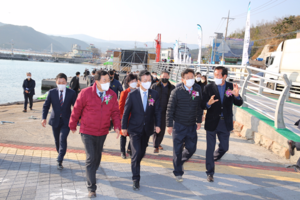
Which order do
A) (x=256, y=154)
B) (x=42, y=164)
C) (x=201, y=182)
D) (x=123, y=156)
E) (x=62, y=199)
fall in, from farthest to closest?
1. (x=256, y=154)
2. (x=123, y=156)
3. (x=42, y=164)
4. (x=201, y=182)
5. (x=62, y=199)

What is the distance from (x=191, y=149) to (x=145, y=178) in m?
1.00

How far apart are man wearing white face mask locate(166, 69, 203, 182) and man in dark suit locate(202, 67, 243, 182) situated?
25 centimetres

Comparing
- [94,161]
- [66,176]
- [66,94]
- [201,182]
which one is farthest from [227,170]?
[66,94]

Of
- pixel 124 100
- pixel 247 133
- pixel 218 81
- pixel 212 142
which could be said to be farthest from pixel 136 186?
pixel 247 133

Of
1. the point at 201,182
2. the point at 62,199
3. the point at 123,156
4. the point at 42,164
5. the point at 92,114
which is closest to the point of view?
the point at 62,199

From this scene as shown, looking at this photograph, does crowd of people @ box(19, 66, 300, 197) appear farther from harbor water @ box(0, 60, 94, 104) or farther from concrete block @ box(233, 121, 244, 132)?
harbor water @ box(0, 60, 94, 104)

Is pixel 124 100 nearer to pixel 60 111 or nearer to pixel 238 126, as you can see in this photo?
pixel 60 111

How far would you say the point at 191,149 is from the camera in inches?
166

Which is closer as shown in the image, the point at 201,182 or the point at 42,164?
the point at 201,182

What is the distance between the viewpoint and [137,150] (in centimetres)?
388

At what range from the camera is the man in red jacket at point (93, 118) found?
3.58 m

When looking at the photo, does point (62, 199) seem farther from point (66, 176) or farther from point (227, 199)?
point (227, 199)

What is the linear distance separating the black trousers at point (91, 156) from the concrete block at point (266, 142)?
429 centimetres

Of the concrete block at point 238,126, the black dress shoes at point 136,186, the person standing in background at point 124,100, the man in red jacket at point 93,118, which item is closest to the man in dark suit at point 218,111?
the black dress shoes at point 136,186
